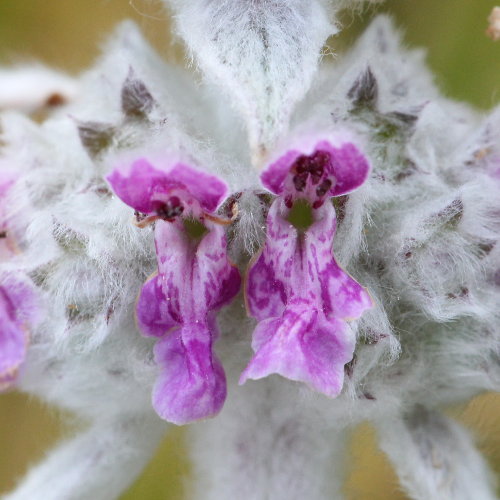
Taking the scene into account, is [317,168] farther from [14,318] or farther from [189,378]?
[14,318]

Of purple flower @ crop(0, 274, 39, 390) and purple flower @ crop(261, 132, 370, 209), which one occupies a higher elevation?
purple flower @ crop(261, 132, 370, 209)

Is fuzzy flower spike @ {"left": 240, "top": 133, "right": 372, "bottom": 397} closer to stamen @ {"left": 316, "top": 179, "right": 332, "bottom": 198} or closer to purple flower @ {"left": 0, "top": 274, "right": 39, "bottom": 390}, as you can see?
stamen @ {"left": 316, "top": 179, "right": 332, "bottom": 198}

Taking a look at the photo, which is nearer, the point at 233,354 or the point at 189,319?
the point at 189,319

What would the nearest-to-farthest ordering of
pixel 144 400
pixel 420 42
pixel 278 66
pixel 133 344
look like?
pixel 278 66 < pixel 133 344 < pixel 144 400 < pixel 420 42

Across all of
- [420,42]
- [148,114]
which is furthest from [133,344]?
[420,42]

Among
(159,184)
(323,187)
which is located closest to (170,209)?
(159,184)

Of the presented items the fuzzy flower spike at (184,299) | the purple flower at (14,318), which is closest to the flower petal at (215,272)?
the fuzzy flower spike at (184,299)

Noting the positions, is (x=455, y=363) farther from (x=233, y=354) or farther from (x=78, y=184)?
(x=78, y=184)

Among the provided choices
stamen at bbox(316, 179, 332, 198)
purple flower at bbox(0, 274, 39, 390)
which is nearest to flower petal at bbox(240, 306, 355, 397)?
stamen at bbox(316, 179, 332, 198)
